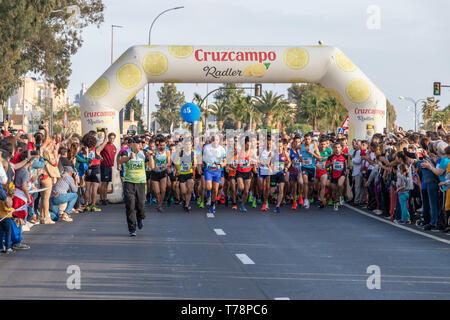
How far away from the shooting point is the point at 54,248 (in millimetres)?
13453

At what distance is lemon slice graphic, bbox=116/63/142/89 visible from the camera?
2348cm

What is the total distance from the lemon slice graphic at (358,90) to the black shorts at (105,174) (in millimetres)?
6965

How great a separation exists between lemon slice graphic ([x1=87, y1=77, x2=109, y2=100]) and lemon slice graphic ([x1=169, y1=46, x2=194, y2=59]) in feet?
6.51

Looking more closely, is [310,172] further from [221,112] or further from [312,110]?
[221,112]

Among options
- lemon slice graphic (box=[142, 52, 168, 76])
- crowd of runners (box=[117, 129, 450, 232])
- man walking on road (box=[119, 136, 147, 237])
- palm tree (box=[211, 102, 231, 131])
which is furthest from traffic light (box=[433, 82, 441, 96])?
palm tree (box=[211, 102, 231, 131])

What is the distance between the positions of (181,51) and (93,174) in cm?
440

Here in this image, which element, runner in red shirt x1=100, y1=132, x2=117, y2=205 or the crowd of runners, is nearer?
the crowd of runners

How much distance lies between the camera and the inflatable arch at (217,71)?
77.3 ft

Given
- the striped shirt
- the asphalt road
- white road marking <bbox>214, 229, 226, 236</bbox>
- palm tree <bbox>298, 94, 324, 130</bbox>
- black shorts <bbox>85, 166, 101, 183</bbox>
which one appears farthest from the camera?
palm tree <bbox>298, 94, 324, 130</bbox>

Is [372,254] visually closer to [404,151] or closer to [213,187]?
[404,151]

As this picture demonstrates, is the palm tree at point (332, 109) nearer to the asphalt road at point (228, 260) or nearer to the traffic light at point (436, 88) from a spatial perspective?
the traffic light at point (436, 88)

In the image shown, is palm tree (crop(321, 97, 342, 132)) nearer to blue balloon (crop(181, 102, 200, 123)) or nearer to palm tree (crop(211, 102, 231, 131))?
palm tree (crop(211, 102, 231, 131))

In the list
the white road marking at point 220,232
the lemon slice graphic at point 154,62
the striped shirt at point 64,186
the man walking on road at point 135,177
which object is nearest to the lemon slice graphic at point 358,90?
the lemon slice graphic at point 154,62

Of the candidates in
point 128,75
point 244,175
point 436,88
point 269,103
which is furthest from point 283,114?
point 244,175
